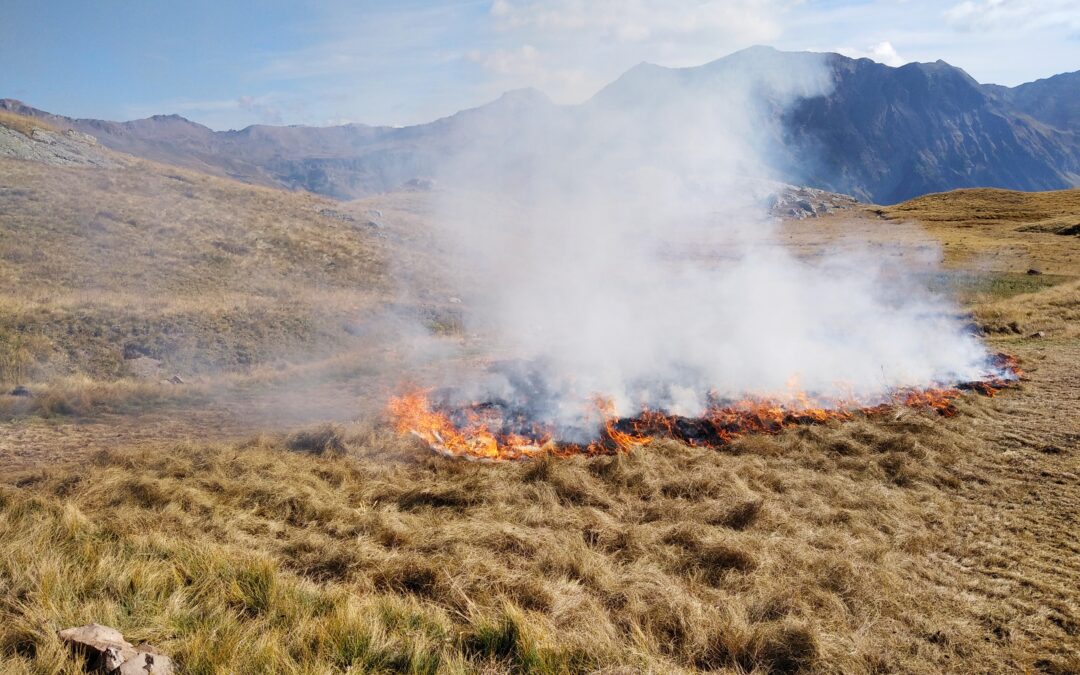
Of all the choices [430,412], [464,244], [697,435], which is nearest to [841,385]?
[697,435]

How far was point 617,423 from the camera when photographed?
30.5 ft

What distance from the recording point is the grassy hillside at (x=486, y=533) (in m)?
3.83

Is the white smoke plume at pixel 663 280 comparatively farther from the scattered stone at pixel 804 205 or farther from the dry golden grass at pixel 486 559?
the scattered stone at pixel 804 205

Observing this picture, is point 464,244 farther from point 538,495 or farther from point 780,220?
point 780,220

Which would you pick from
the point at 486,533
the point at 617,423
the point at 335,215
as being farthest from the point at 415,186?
the point at 486,533

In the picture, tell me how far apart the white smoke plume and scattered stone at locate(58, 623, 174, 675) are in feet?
22.2

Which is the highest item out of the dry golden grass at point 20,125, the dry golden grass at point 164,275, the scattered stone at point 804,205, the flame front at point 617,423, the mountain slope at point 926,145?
the mountain slope at point 926,145

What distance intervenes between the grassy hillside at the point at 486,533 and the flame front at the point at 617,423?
0.47m

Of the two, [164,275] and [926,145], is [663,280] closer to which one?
[164,275]

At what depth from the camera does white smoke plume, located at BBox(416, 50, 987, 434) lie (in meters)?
11.6

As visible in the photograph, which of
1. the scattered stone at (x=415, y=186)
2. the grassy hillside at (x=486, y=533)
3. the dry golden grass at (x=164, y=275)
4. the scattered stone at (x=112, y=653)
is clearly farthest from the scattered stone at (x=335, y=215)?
the scattered stone at (x=112, y=653)

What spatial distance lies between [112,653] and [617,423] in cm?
733

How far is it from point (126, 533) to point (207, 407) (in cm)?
589

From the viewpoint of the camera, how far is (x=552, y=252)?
21.8m
